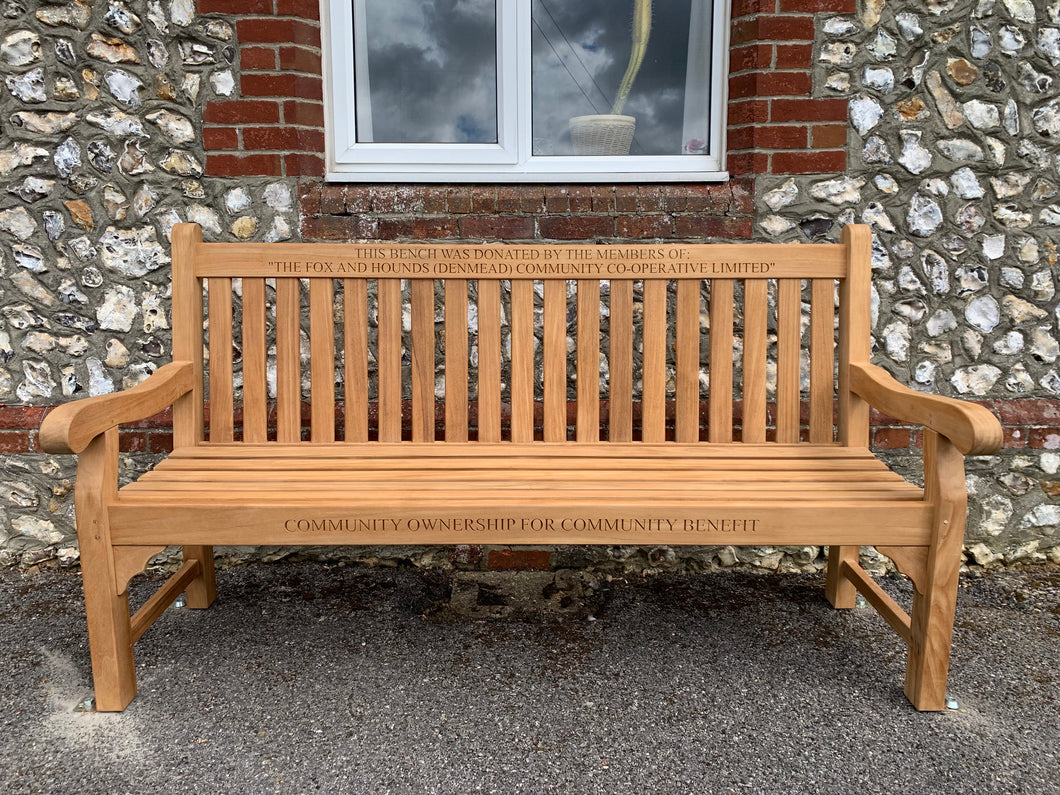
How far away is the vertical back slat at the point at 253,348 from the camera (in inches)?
98.8

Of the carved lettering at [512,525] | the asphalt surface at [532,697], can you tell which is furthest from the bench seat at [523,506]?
the asphalt surface at [532,697]

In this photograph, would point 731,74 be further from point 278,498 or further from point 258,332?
point 278,498

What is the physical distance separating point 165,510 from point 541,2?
228 cm

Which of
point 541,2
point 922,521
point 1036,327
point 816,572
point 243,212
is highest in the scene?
point 541,2

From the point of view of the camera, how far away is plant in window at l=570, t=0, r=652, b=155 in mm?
3020

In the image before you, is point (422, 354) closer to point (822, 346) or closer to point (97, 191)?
point (822, 346)

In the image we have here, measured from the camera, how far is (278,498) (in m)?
1.98

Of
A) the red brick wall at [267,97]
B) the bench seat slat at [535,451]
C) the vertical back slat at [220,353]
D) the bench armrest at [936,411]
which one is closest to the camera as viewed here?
the bench armrest at [936,411]

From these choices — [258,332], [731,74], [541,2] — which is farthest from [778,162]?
[258,332]

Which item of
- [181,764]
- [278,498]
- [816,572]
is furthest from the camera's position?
[816,572]

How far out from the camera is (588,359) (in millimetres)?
2539

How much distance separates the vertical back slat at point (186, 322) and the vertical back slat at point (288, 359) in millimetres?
251

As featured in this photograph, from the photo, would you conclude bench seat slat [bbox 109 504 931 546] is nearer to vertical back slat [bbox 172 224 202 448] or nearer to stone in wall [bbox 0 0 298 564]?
vertical back slat [bbox 172 224 202 448]

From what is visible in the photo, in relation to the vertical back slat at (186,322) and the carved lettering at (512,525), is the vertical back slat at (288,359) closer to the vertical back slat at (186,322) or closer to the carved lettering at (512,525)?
the vertical back slat at (186,322)
